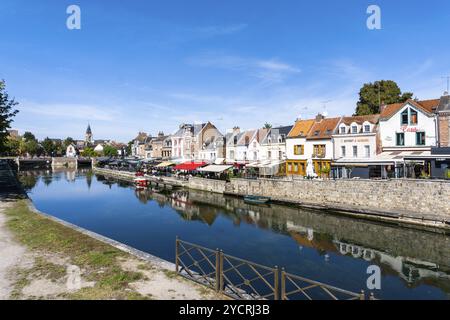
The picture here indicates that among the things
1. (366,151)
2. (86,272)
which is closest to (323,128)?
(366,151)

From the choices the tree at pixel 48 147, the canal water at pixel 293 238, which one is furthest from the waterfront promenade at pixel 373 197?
the tree at pixel 48 147

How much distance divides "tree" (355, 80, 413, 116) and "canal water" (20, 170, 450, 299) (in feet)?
88.7

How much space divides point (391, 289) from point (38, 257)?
16175 millimetres

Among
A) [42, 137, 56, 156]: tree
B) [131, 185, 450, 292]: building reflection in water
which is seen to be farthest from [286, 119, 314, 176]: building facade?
[42, 137, 56, 156]: tree

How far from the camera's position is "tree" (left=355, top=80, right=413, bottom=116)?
161ft

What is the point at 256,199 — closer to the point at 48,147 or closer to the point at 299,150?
the point at 299,150

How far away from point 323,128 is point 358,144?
6.31m

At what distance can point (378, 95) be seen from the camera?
4922 centimetres

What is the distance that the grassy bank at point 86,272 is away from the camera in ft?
31.8

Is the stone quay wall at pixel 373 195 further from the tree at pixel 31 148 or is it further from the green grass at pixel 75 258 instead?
the tree at pixel 31 148

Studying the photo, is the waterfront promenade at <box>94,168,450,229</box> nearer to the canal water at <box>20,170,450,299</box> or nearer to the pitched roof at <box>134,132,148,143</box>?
the canal water at <box>20,170,450,299</box>

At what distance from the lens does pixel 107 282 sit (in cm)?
1049
